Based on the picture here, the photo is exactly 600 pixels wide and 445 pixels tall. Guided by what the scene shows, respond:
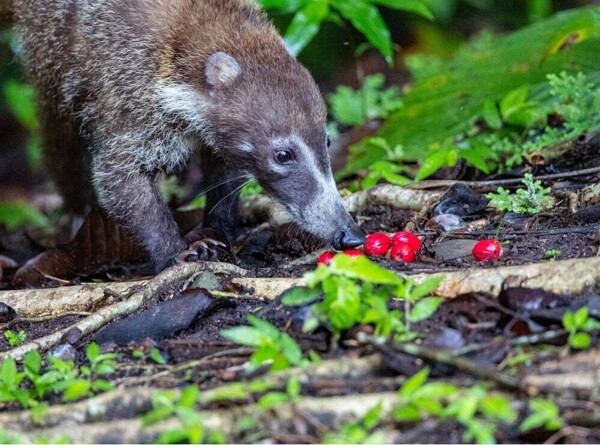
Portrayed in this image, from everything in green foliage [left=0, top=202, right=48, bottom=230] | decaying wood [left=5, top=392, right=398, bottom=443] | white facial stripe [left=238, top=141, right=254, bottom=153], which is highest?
white facial stripe [left=238, top=141, right=254, bottom=153]

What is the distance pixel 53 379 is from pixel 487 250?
2192 millimetres

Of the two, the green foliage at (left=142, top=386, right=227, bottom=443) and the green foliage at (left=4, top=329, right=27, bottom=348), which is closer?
the green foliage at (left=142, top=386, right=227, bottom=443)

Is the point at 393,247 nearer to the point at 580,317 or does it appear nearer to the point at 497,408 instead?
the point at 580,317

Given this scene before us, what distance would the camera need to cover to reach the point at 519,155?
252 inches

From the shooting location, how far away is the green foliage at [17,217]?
31.0 ft

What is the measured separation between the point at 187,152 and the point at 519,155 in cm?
241

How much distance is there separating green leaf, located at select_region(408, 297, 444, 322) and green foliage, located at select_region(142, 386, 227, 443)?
929 millimetres

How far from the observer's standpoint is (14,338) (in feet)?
15.2

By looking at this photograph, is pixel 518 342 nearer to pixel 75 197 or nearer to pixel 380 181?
pixel 380 181

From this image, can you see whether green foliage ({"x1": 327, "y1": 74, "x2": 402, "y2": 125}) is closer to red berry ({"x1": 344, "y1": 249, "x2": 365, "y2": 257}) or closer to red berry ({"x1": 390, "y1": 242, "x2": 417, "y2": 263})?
red berry ({"x1": 344, "y1": 249, "x2": 365, "y2": 257})

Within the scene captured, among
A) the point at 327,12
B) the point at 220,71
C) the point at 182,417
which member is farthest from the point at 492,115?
the point at 182,417

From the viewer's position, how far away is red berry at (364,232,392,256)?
4.96 metres

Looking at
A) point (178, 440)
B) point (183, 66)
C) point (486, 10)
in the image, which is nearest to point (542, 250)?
point (178, 440)

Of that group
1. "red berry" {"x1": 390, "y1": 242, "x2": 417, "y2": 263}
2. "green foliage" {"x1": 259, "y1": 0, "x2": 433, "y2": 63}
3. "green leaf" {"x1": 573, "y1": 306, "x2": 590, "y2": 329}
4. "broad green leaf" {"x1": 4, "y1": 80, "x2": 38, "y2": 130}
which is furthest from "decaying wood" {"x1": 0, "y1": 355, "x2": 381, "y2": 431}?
"broad green leaf" {"x1": 4, "y1": 80, "x2": 38, "y2": 130}
